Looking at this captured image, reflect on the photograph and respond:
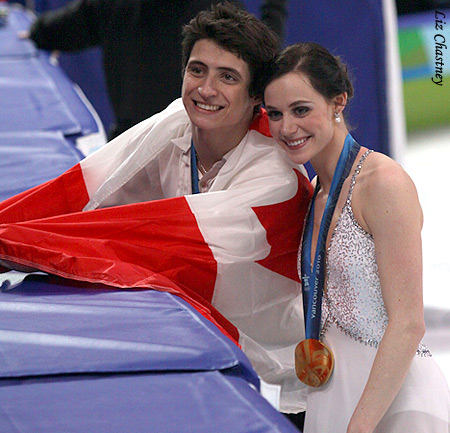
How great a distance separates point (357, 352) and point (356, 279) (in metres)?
0.14

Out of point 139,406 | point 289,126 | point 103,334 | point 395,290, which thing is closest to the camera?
point 139,406

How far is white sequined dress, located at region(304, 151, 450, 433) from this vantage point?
1184 mm

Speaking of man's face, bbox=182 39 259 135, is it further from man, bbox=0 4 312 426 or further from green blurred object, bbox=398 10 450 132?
green blurred object, bbox=398 10 450 132

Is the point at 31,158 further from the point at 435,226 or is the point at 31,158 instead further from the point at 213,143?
the point at 435,226

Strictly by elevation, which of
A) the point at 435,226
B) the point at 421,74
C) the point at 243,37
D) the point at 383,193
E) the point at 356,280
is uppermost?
the point at 243,37

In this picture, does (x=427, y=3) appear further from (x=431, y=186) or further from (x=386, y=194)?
(x=386, y=194)

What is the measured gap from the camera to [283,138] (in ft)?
4.26

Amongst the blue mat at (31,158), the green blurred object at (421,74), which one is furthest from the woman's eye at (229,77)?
the green blurred object at (421,74)

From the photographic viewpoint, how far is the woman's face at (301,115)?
125 centimetres

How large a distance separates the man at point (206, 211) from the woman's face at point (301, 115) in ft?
0.41

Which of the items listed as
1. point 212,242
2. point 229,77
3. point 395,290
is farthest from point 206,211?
point 395,290

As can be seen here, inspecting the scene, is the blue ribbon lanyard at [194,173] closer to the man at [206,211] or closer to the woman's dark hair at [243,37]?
the man at [206,211]

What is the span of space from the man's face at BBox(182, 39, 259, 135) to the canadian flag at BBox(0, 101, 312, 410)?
76 millimetres

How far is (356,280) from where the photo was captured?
4.04 feet
